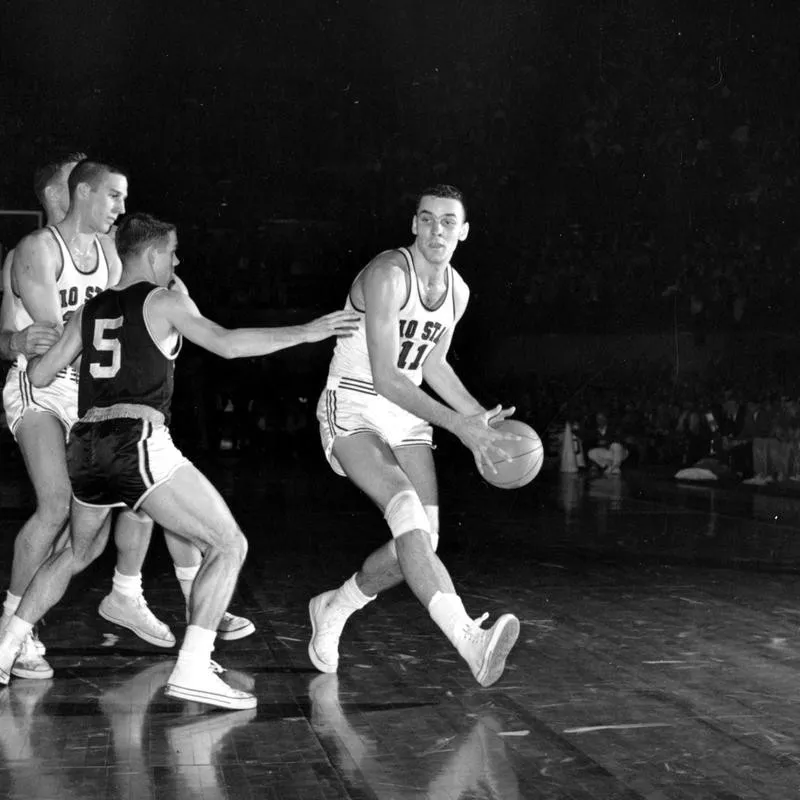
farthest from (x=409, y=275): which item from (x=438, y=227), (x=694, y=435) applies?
(x=694, y=435)

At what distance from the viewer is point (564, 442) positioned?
21.6 m

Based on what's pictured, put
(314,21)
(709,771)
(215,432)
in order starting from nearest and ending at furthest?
1. (709,771)
2. (314,21)
3. (215,432)

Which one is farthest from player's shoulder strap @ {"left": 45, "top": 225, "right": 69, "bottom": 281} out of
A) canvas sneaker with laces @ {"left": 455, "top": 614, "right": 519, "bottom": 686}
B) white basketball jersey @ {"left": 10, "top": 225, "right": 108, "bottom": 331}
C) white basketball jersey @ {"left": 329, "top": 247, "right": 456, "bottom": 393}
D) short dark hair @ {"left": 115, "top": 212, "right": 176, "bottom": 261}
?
canvas sneaker with laces @ {"left": 455, "top": 614, "right": 519, "bottom": 686}

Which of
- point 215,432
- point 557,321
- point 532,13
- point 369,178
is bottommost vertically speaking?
point 215,432

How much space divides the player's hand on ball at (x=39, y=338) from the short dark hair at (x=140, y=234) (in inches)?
20.0

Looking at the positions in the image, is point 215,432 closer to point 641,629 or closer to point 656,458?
point 656,458

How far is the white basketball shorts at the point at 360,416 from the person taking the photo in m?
5.49

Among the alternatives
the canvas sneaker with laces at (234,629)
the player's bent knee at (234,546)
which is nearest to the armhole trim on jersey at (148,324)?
the player's bent knee at (234,546)

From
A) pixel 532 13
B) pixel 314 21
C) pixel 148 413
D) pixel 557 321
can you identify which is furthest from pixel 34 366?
pixel 557 321

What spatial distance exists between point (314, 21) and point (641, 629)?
1527cm

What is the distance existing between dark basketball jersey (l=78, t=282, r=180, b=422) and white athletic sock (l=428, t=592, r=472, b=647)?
1.36 m

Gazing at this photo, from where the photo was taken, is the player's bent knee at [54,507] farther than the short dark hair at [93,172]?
No

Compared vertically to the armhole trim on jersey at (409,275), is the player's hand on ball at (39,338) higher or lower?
lower

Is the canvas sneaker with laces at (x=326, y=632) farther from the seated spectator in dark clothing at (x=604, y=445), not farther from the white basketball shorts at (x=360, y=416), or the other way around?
the seated spectator in dark clothing at (x=604, y=445)
